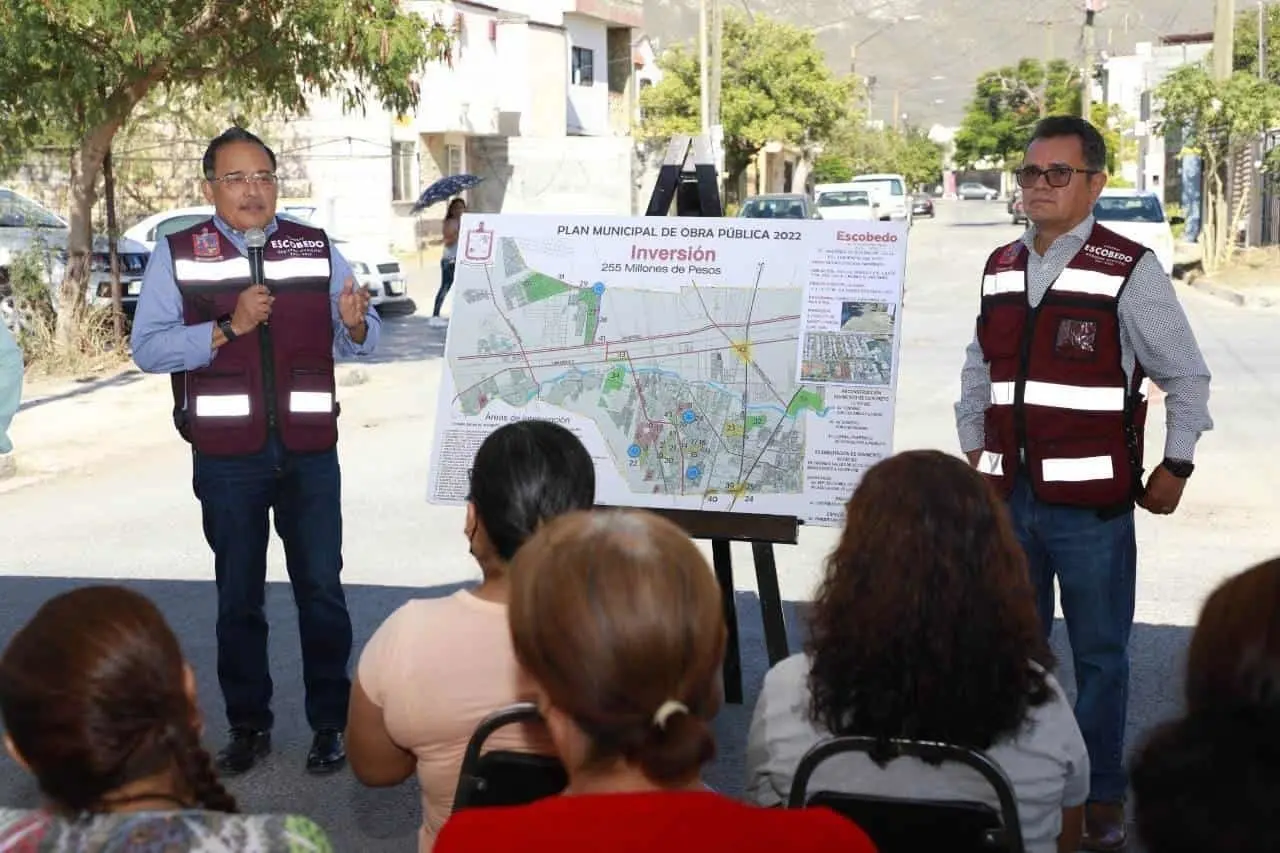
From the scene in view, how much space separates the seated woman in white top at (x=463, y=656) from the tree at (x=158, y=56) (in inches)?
401

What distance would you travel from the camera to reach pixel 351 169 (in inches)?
1315

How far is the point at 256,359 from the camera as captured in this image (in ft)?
16.4

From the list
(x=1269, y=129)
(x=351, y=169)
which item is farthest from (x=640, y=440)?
(x=351, y=169)

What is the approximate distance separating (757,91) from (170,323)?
51.8 m

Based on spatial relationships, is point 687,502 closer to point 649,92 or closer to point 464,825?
point 464,825

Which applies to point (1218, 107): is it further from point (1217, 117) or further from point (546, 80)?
point (546, 80)

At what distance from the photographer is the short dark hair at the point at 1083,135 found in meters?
4.46

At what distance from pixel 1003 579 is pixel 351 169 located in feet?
104

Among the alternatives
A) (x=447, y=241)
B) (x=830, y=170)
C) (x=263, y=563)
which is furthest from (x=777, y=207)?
(x=830, y=170)

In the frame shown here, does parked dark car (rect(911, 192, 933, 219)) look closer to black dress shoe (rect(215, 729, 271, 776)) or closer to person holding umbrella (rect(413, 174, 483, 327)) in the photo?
person holding umbrella (rect(413, 174, 483, 327))

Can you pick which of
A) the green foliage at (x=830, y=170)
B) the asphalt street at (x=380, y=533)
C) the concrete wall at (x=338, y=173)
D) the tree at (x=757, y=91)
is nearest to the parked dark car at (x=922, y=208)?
the green foliage at (x=830, y=170)

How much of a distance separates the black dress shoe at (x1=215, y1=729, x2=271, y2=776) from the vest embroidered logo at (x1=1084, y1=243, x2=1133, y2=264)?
303 centimetres

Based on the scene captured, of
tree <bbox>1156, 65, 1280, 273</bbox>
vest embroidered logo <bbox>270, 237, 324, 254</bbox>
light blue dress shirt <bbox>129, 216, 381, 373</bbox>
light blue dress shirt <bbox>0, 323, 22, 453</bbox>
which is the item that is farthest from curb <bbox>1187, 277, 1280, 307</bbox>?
light blue dress shirt <bbox>0, 323, 22, 453</bbox>

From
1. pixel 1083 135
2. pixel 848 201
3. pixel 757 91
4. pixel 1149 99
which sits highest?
pixel 757 91
